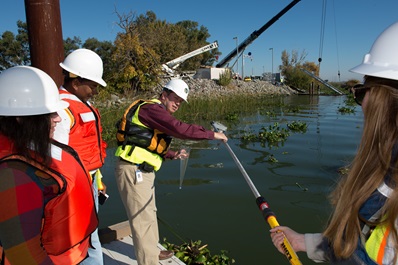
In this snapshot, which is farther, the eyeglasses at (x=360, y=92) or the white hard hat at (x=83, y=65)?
the white hard hat at (x=83, y=65)

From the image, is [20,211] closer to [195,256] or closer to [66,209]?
[66,209]

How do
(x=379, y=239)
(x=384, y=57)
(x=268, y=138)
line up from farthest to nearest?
1. (x=268, y=138)
2. (x=384, y=57)
3. (x=379, y=239)

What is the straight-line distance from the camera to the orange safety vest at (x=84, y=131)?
2.50m

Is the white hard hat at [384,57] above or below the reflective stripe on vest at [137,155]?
above

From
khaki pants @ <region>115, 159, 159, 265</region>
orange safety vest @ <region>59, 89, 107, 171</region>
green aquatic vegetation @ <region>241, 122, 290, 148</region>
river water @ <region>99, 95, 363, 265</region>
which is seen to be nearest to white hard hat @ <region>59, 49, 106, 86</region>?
orange safety vest @ <region>59, 89, 107, 171</region>

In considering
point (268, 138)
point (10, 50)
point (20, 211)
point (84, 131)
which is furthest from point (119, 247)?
point (10, 50)

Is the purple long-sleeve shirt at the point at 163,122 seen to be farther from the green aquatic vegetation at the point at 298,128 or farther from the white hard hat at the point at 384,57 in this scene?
the green aquatic vegetation at the point at 298,128

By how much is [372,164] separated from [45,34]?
3.03 m

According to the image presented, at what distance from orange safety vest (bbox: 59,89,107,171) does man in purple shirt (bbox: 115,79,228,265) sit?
33 centimetres

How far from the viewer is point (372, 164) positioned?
Answer: 115cm

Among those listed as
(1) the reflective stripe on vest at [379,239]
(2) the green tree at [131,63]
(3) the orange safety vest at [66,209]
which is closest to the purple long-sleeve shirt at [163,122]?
(3) the orange safety vest at [66,209]

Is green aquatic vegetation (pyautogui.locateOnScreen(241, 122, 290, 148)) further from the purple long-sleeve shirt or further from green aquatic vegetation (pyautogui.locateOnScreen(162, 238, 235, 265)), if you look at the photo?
the purple long-sleeve shirt

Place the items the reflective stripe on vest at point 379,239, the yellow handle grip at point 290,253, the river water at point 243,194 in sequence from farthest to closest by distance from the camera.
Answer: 1. the river water at point 243,194
2. the yellow handle grip at point 290,253
3. the reflective stripe on vest at point 379,239

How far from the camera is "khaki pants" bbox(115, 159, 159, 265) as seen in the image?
9.53 ft
